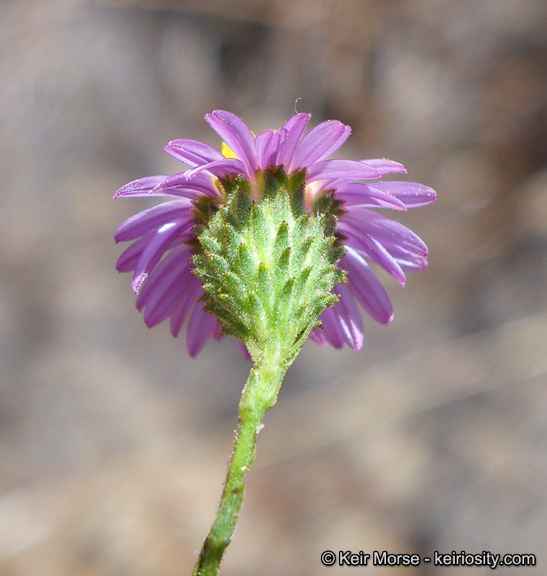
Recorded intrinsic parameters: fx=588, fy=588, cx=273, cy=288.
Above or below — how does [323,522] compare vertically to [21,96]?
below

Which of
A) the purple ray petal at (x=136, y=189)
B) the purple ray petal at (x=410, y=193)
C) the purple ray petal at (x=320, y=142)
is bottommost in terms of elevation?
the purple ray petal at (x=136, y=189)

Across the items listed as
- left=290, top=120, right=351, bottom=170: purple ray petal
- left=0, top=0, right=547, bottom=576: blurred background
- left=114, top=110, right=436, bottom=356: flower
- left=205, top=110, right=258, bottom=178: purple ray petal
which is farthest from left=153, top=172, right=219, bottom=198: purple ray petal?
left=0, top=0, right=547, bottom=576: blurred background

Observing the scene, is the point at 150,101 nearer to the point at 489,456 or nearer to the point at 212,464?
the point at 212,464

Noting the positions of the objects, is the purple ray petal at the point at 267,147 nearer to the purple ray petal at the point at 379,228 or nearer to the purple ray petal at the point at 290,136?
the purple ray petal at the point at 290,136

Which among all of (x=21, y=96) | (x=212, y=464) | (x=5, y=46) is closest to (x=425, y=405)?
(x=212, y=464)

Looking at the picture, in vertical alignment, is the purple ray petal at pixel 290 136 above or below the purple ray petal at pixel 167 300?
above

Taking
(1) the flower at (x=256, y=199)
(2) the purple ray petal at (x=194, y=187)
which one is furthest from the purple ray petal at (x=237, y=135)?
(2) the purple ray petal at (x=194, y=187)

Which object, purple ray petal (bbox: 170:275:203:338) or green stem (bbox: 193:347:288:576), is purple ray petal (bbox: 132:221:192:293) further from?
green stem (bbox: 193:347:288:576)
